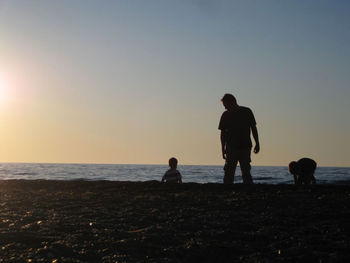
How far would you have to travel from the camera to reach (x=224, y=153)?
10.7 meters

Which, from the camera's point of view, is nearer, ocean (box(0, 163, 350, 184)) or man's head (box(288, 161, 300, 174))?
man's head (box(288, 161, 300, 174))

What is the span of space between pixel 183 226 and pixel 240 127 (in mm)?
4964

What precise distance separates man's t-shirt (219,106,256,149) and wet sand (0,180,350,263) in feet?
5.12

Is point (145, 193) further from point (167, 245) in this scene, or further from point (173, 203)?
point (167, 245)

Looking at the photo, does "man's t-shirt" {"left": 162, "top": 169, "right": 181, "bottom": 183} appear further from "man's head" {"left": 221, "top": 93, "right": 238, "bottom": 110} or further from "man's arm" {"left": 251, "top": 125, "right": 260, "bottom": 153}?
"man's head" {"left": 221, "top": 93, "right": 238, "bottom": 110}

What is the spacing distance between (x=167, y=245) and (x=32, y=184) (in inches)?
313

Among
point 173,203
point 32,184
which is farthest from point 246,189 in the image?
point 32,184

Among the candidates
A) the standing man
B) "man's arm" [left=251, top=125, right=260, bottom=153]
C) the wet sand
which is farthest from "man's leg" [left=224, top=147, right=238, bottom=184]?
the wet sand

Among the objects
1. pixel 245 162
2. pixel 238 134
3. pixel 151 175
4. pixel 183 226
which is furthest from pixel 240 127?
pixel 151 175

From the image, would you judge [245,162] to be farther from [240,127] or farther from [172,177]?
[172,177]

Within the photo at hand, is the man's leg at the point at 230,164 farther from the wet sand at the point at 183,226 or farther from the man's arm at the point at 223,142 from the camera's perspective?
the wet sand at the point at 183,226

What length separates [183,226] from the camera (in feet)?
18.5

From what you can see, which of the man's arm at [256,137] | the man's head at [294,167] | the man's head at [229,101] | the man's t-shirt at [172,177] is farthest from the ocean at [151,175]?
the man's head at [229,101]

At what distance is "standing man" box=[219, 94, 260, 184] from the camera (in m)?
10.3
